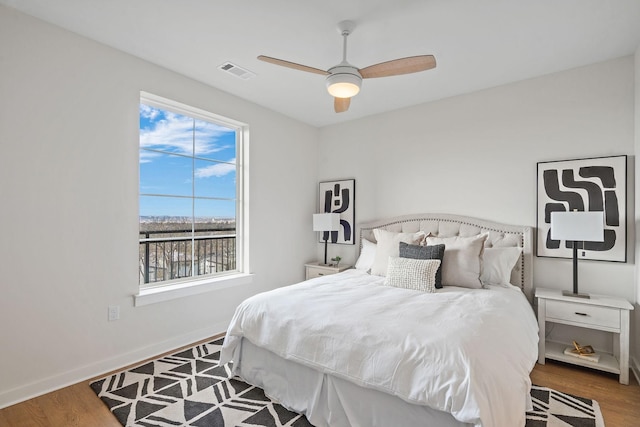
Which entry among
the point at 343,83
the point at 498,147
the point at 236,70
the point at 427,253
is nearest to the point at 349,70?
the point at 343,83

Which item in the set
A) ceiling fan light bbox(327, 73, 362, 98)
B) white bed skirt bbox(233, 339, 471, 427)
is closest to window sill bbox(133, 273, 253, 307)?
white bed skirt bbox(233, 339, 471, 427)

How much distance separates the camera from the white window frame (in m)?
3.01

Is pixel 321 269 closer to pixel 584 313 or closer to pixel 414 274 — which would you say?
pixel 414 274

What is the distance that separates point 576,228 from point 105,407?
3760mm

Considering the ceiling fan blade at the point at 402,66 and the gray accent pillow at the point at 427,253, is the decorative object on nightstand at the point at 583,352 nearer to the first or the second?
the gray accent pillow at the point at 427,253

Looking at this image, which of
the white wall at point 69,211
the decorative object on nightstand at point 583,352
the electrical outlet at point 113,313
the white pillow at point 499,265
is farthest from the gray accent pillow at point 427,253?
the electrical outlet at point 113,313

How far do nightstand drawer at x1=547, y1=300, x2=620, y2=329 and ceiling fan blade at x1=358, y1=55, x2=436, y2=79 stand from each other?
2240mm

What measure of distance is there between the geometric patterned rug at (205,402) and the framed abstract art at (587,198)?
1.32 m

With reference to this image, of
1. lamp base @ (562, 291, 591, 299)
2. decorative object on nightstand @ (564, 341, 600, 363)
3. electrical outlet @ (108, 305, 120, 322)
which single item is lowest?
decorative object on nightstand @ (564, 341, 600, 363)

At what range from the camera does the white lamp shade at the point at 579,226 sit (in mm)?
2564

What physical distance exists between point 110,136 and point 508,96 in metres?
3.82

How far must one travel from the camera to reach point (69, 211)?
245cm

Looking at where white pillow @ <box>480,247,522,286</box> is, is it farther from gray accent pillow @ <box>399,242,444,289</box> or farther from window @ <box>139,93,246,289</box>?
window @ <box>139,93,246,289</box>

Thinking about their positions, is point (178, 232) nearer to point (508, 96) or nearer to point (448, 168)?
point (448, 168)
